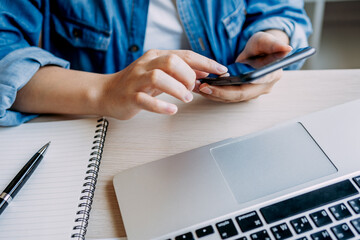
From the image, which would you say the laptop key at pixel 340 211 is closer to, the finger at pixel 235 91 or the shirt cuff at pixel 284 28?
the finger at pixel 235 91

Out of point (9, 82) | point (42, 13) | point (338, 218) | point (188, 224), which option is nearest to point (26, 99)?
point (9, 82)

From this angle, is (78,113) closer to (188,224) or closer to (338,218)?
(188,224)

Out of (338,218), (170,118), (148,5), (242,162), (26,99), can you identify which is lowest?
(338,218)

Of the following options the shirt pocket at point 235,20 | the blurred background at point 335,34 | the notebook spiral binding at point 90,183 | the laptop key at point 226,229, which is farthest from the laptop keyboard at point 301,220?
the blurred background at point 335,34

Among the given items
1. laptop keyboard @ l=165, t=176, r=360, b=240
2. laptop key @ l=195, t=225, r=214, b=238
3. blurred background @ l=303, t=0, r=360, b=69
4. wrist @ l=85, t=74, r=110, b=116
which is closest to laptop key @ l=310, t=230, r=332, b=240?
laptop keyboard @ l=165, t=176, r=360, b=240

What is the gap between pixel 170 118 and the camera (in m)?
0.52

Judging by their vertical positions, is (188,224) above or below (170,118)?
below

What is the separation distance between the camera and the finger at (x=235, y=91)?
0.48 meters

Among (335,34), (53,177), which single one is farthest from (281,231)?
(335,34)

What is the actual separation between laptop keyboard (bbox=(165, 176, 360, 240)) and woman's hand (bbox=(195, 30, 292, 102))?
178 millimetres

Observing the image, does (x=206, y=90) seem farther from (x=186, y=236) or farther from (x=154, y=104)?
(x=186, y=236)

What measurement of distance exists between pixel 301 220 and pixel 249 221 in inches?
2.2

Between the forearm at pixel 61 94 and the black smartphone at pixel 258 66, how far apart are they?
175mm

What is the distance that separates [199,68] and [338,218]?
268 millimetres
